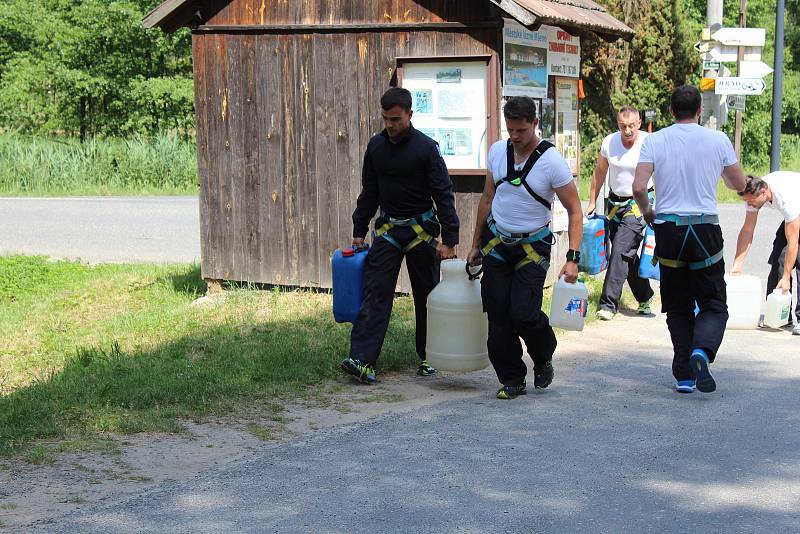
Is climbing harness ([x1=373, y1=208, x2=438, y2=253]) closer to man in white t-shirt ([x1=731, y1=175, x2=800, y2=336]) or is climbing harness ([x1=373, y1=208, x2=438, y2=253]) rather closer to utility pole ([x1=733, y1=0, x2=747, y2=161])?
man in white t-shirt ([x1=731, y1=175, x2=800, y2=336])

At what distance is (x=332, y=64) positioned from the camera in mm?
11023

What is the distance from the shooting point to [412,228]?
768cm

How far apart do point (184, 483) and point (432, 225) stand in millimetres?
2887

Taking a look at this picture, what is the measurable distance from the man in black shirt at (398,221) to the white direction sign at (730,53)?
389 inches

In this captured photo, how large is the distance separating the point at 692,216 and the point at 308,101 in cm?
504

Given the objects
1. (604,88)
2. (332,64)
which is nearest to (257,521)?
(332,64)

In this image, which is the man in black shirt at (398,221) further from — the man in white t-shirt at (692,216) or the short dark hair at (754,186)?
the short dark hair at (754,186)

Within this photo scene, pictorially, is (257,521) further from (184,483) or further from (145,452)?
(145,452)

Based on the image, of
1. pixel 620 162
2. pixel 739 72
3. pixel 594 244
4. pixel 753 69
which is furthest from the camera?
pixel 739 72

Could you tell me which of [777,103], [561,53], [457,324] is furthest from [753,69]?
[457,324]

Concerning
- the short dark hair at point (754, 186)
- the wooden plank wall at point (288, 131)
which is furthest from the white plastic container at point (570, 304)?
the wooden plank wall at point (288, 131)

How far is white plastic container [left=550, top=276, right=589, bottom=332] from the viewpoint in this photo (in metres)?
7.11

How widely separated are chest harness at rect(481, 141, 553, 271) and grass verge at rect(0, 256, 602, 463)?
5.16 ft

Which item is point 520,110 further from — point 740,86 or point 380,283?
point 740,86
